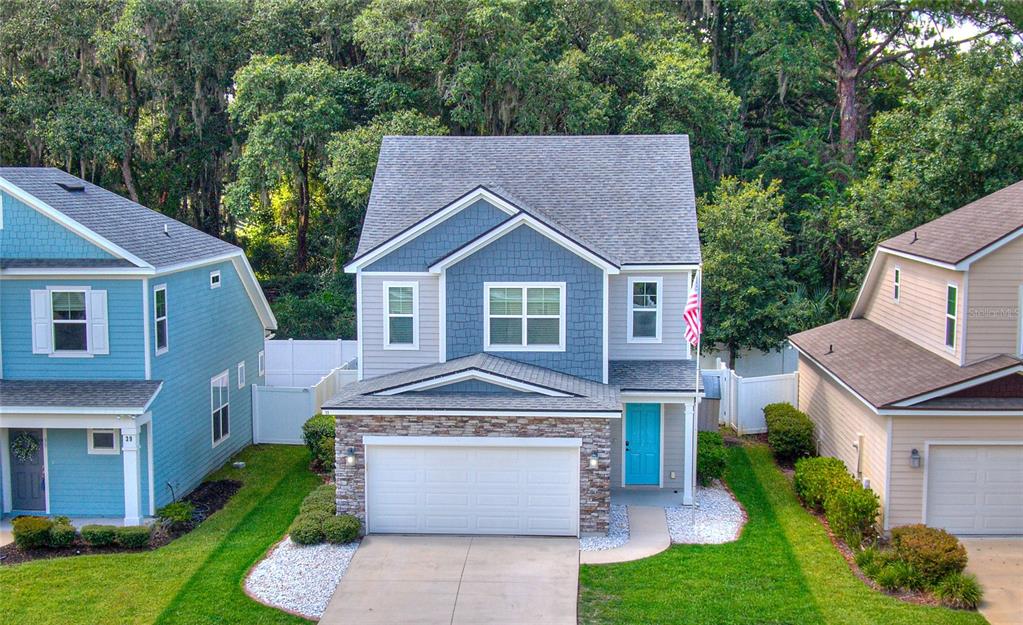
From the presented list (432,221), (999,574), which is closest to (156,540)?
(432,221)

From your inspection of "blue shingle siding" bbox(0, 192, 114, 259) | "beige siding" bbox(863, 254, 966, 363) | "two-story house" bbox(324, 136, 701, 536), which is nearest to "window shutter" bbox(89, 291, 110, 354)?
"blue shingle siding" bbox(0, 192, 114, 259)

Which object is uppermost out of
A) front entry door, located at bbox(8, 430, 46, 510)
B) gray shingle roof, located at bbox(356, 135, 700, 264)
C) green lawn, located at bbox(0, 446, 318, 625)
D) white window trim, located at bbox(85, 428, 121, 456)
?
gray shingle roof, located at bbox(356, 135, 700, 264)

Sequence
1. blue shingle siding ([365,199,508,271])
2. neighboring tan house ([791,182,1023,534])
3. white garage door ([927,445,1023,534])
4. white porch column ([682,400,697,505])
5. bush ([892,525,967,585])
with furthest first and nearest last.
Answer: blue shingle siding ([365,199,508,271]), white porch column ([682,400,697,505]), white garage door ([927,445,1023,534]), neighboring tan house ([791,182,1023,534]), bush ([892,525,967,585])

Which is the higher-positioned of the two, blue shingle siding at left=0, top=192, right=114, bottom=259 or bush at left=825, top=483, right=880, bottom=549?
blue shingle siding at left=0, top=192, right=114, bottom=259

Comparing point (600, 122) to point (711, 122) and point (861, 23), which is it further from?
point (861, 23)

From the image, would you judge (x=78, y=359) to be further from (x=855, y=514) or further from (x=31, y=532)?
(x=855, y=514)

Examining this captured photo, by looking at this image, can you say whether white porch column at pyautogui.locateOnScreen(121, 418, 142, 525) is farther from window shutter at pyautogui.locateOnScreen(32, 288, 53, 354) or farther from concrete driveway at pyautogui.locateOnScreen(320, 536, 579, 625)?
concrete driveway at pyautogui.locateOnScreen(320, 536, 579, 625)
